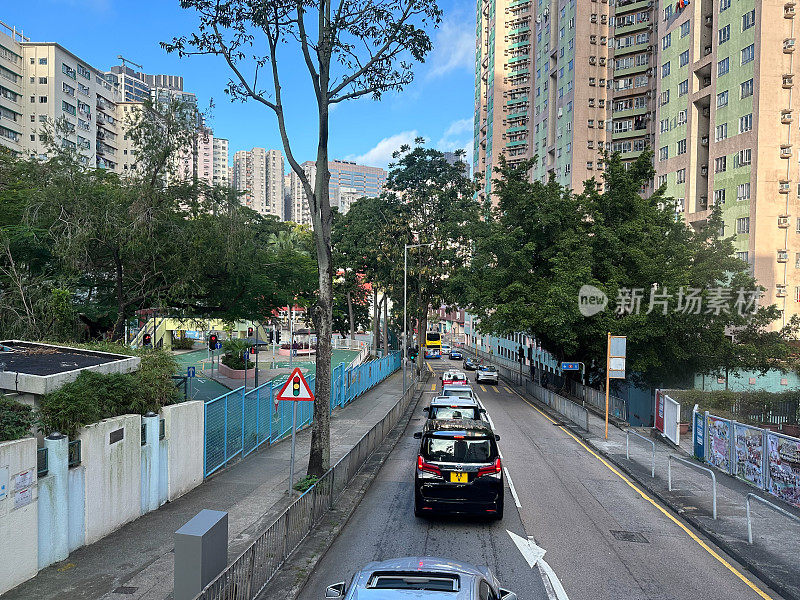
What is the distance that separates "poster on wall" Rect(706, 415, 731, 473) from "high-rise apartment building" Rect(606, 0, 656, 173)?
59660mm

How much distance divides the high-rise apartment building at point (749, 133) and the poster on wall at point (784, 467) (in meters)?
31.4

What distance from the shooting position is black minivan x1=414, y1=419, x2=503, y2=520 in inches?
462

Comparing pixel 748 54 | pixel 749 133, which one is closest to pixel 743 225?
pixel 749 133

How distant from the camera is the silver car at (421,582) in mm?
5691

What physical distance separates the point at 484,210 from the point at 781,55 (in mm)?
24689

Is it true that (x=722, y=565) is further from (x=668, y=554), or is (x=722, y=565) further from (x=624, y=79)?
(x=624, y=79)

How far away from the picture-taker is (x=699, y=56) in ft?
178

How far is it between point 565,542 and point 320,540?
449 centimetres

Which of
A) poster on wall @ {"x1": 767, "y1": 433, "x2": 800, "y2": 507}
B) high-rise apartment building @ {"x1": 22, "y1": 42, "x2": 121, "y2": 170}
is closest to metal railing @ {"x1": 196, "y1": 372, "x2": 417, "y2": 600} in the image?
poster on wall @ {"x1": 767, "y1": 433, "x2": 800, "y2": 507}

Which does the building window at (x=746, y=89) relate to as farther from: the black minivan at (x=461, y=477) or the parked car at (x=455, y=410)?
the black minivan at (x=461, y=477)

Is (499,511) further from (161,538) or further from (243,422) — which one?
(243,422)

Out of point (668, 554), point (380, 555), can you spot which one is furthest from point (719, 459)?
point (380, 555)

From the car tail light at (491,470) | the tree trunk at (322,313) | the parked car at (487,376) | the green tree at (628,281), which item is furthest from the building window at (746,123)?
the car tail light at (491,470)

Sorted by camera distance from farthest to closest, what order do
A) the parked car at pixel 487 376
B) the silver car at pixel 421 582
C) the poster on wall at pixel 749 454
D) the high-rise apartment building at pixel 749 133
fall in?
1. the parked car at pixel 487 376
2. the high-rise apartment building at pixel 749 133
3. the poster on wall at pixel 749 454
4. the silver car at pixel 421 582
